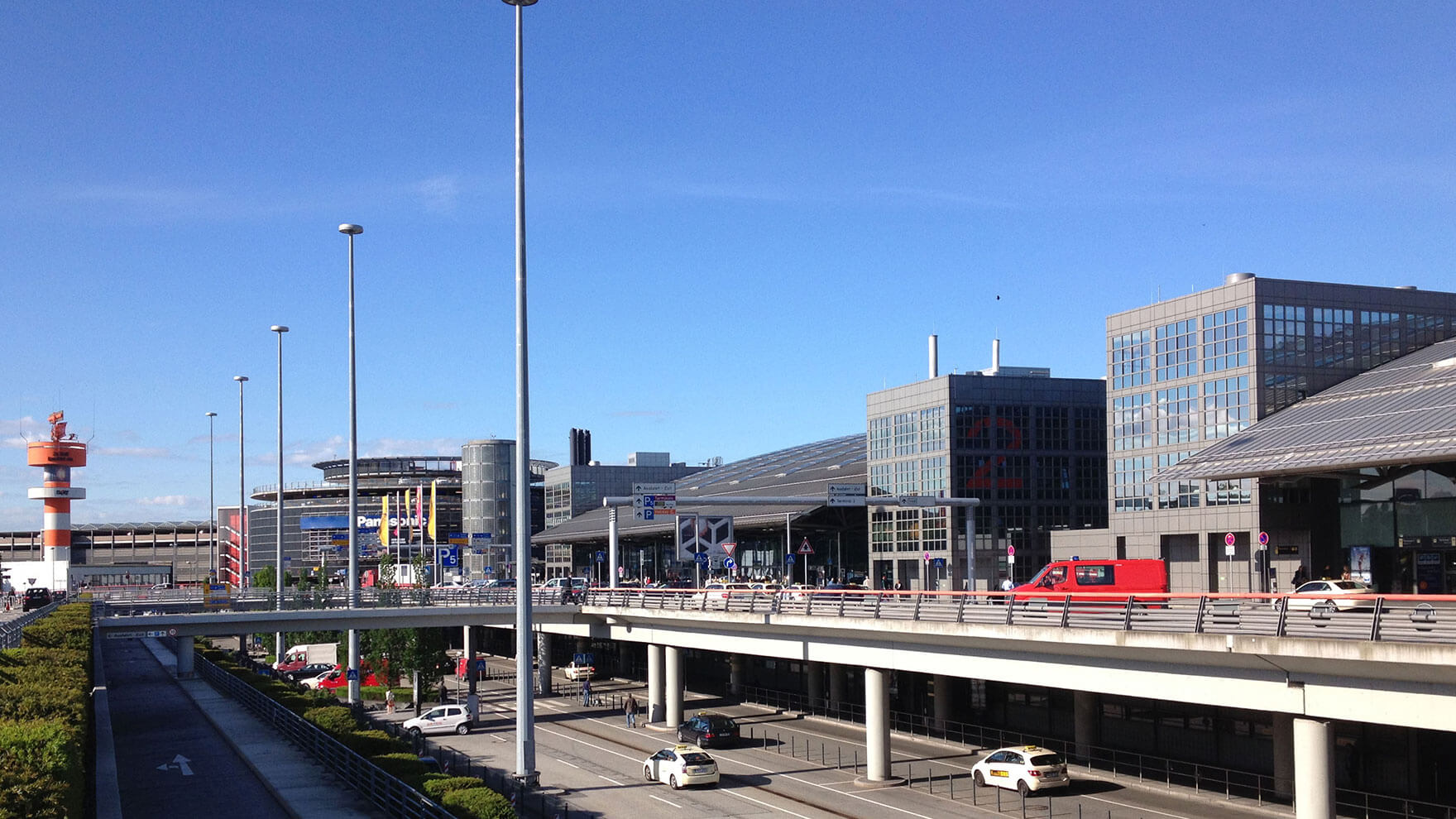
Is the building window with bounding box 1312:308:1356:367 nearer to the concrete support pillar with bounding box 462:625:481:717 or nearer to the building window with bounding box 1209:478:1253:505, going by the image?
the building window with bounding box 1209:478:1253:505

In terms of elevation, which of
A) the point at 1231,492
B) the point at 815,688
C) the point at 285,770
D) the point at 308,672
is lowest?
the point at 308,672

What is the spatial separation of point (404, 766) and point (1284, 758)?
26.2 metres

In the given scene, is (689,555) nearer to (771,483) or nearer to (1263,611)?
(1263,611)

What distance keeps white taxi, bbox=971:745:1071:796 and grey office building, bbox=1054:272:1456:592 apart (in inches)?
874

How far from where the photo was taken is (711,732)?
5344cm

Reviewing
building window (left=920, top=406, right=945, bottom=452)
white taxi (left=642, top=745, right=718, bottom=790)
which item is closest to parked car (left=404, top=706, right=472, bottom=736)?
white taxi (left=642, top=745, right=718, bottom=790)

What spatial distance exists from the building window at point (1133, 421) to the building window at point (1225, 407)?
4491mm

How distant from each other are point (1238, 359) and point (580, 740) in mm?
37527

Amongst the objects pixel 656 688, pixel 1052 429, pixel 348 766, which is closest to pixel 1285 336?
pixel 1052 429

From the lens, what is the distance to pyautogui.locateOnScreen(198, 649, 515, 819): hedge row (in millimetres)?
26125

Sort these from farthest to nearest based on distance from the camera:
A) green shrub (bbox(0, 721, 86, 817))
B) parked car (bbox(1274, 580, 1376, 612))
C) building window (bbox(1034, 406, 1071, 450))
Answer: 1. building window (bbox(1034, 406, 1071, 450))
2. parked car (bbox(1274, 580, 1376, 612))
3. green shrub (bbox(0, 721, 86, 817))

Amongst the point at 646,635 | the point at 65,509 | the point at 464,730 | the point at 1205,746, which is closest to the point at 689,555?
the point at 646,635

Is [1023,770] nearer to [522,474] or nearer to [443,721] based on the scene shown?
[522,474]

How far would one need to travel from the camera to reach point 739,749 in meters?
53.1
